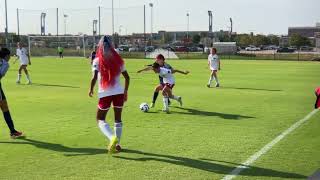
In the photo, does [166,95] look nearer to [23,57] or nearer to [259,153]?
[259,153]

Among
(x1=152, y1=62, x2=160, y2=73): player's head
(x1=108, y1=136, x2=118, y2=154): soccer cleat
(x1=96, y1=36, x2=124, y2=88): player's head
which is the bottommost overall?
(x1=108, y1=136, x2=118, y2=154): soccer cleat

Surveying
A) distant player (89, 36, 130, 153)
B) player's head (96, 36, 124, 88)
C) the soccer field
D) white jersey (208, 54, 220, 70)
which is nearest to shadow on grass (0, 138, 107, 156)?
the soccer field

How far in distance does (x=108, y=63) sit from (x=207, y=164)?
235 cm

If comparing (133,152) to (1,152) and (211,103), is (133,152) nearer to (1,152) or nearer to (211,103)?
(1,152)

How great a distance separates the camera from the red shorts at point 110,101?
824 centimetres

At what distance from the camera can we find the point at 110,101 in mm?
8297

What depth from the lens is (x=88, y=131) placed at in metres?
10.5

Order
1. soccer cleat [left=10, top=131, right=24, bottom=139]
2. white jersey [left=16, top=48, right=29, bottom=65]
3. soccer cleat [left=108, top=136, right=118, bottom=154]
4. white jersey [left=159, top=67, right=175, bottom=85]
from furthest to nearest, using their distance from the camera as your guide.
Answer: white jersey [left=16, top=48, right=29, bottom=65], white jersey [left=159, top=67, right=175, bottom=85], soccer cleat [left=10, top=131, right=24, bottom=139], soccer cleat [left=108, top=136, right=118, bottom=154]

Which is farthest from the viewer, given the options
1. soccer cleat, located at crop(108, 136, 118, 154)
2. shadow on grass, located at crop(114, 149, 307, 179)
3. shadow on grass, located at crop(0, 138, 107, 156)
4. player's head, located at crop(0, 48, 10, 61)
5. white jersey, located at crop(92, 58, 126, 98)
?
player's head, located at crop(0, 48, 10, 61)

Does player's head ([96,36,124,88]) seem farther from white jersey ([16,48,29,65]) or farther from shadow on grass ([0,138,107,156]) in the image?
white jersey ([16,48,29,65])

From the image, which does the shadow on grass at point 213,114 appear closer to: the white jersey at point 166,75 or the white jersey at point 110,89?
the white jersey at point 166,75

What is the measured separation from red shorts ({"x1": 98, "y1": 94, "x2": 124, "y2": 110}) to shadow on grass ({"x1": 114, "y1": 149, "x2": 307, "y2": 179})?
84cm

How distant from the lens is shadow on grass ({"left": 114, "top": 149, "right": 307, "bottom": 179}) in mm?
7078

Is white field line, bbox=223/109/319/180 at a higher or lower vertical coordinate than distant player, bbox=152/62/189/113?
lower
